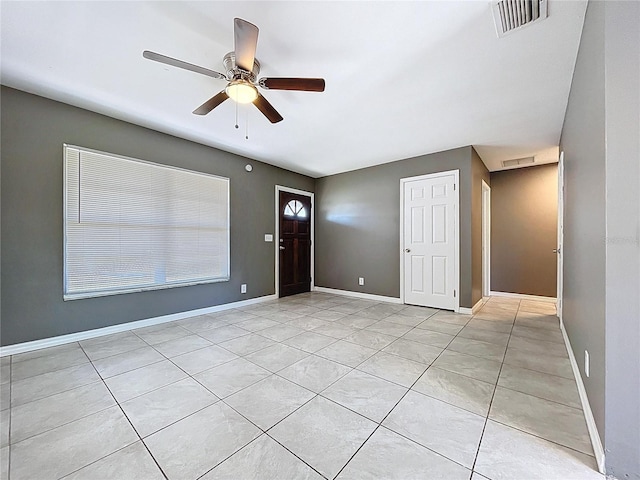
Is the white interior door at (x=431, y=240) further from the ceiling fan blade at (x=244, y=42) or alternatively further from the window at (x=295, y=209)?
the ceiling fan blade at (x=244, y=42)

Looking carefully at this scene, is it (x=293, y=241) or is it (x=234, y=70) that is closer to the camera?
(x=234, y=70)

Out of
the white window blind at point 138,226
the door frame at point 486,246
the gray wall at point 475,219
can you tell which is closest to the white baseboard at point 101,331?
the white window blind at point 138,226

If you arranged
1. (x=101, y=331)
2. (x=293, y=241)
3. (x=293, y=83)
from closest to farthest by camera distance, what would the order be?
(x=293, y=83), (x=101, y=331), (x=293, y=241)

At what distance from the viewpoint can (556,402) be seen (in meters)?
1.67

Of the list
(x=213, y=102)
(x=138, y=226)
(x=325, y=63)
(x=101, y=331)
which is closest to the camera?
(x=325, y=63)

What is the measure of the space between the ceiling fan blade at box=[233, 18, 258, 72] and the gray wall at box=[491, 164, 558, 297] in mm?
5159

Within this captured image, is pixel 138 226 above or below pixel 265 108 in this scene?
below

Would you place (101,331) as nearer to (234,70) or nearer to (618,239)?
(234,70)

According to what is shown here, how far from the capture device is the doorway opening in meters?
4.99

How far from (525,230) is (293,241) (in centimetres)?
440

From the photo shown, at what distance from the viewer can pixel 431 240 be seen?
13.5ft

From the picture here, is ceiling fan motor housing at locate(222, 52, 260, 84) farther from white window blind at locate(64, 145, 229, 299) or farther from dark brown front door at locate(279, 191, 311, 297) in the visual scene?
dark brown front door at locate(279, 191, 311, 297)

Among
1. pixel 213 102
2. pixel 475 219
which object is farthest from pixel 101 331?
pixel 475 219

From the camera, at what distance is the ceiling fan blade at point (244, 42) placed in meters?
1.47
